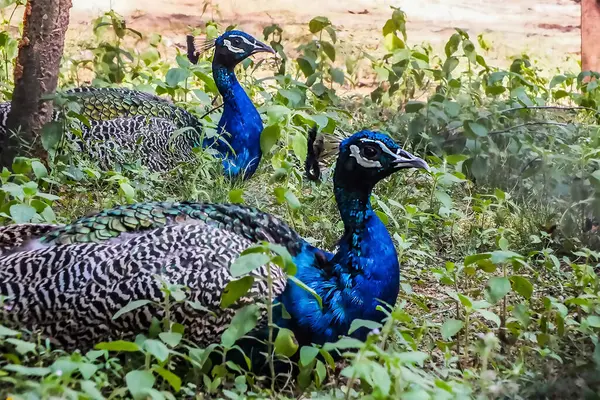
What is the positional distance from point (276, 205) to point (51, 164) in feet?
3.24

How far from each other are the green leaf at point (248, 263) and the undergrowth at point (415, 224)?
34 mm

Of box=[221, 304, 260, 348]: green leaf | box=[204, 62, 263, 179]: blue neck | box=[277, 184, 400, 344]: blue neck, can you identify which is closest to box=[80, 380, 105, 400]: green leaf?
box=[221, 304, 260, 348]: green leaf

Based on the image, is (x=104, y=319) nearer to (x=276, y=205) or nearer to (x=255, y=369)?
(x=255, y=369)

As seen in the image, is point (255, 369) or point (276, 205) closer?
point (255, 369)

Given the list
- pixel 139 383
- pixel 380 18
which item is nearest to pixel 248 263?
pixel 139 383

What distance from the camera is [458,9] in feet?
28.8

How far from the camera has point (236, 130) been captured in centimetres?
485

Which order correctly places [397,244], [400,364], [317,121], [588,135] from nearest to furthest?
1. [400,364]
2. [397,244]
3. [317,121]
4. [588,135]

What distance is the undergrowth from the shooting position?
2.45m

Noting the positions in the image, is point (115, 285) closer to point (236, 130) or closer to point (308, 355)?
point (308, 355)

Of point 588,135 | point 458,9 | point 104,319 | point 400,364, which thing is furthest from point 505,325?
point 458,9

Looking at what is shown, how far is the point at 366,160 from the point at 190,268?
659 mm

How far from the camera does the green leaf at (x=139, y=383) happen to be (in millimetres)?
2201

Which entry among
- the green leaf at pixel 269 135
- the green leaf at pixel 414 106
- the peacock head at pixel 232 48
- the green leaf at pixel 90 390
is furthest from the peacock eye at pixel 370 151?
the peacock head at pixel 232 48
